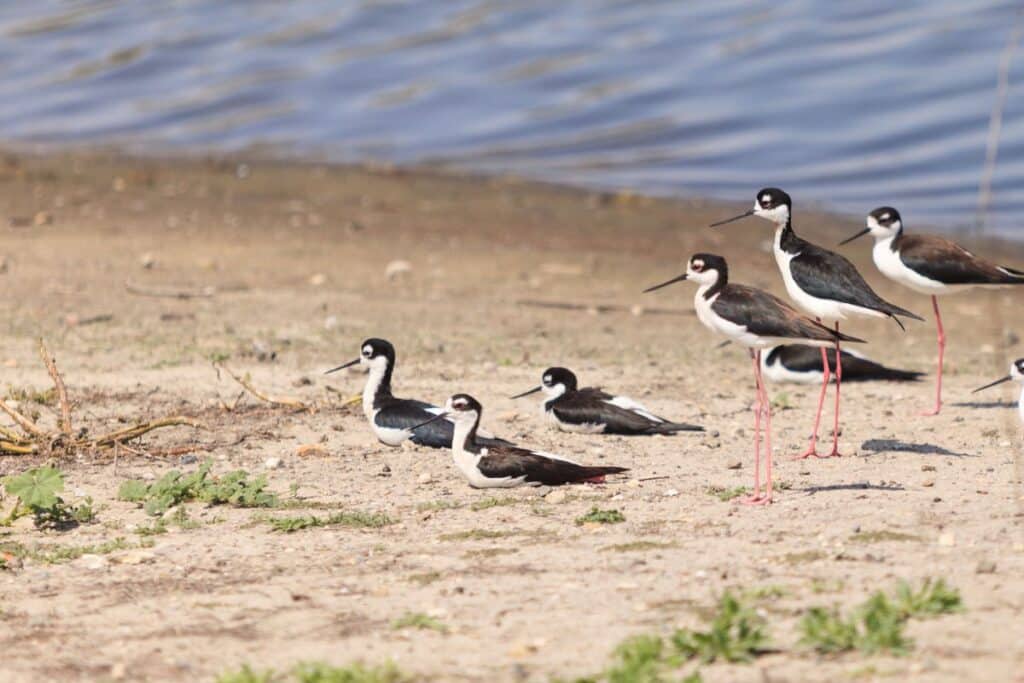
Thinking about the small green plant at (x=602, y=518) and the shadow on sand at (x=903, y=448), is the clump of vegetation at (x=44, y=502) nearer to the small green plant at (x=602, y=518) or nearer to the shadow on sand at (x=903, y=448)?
the small green plant at (x=602, y=518)

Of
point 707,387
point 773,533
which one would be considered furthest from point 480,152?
point 773,533

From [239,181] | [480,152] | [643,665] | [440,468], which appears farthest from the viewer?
[480,152]

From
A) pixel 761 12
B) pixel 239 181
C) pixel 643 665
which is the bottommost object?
pixel 643 665

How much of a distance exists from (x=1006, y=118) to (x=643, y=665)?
15949 mm

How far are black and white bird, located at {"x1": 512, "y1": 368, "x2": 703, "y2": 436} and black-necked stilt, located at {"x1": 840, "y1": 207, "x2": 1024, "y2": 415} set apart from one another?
5.99 ft

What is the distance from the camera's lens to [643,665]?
4.97 m

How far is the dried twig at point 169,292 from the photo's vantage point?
12.2 meters

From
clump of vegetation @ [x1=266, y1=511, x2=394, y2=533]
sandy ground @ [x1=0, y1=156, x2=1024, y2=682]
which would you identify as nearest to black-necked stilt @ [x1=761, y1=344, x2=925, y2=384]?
sandy ground @ [x1=0, y1=156, x2=1024, y2=682]

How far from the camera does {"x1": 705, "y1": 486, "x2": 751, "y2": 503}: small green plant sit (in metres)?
7.09

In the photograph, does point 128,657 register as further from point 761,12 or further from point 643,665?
point 761,12

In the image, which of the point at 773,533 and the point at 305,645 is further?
the point at 773,533

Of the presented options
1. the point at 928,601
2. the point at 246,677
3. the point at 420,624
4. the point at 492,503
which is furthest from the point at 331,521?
the point at 928,601

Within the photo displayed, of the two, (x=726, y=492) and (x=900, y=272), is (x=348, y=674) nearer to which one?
(x=726, y=492)

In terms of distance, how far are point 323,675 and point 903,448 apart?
4140mm
